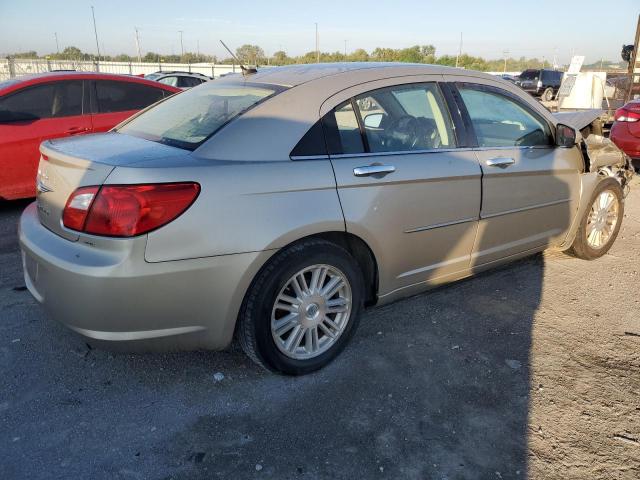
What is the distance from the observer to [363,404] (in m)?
2.69

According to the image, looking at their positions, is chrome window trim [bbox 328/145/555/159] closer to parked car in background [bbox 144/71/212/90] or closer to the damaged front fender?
Result: the damaged front fender

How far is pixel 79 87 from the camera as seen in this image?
20.3ft

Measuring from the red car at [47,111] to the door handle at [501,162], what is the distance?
4677 millimetres

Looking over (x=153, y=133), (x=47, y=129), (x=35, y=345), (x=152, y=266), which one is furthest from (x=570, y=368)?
(x=47, y=129)

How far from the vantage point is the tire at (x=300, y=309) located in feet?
8.64

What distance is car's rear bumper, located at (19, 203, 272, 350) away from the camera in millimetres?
2293

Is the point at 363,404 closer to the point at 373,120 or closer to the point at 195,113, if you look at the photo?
the point at 373,120

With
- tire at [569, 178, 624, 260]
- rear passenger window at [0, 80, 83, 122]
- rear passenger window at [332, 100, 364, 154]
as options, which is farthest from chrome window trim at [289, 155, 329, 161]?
rear passenger window at [0, 80, 83, 122]

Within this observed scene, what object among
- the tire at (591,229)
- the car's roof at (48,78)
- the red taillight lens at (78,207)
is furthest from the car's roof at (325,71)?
the car's roof at (48,78)

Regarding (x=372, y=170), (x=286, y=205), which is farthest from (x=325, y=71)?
(x=286, y=205)

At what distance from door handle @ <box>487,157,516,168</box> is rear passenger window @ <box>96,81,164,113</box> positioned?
4.76m

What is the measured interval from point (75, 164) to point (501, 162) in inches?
102

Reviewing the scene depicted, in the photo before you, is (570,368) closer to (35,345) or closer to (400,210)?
(400,210)

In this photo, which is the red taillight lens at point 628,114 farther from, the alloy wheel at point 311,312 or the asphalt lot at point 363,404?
the alloy wheel at point 311,312
